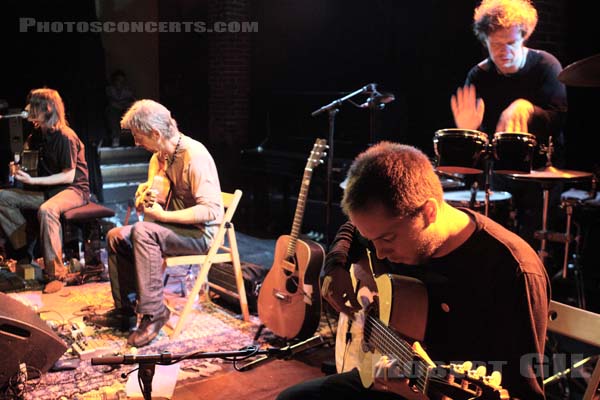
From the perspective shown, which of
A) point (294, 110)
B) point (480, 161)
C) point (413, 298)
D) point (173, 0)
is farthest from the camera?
point (173, 0)

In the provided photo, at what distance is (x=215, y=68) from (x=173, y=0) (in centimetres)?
188

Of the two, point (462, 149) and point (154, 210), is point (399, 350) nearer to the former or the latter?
point (462, 149)

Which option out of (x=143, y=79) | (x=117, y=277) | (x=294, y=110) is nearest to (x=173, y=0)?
(x=143, y=79)

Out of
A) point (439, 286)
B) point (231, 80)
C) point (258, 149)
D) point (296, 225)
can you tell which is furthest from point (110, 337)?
point (231, 80)

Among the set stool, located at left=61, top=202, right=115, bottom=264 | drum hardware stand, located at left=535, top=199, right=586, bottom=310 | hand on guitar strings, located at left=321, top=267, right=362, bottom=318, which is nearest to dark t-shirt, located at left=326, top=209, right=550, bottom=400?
hand on guitar strings, located at left=321, top=267, right=362, bottom=318

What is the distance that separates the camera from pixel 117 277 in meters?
3.65

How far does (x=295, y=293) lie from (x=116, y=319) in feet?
4.12

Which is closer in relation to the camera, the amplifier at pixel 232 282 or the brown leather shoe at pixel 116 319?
the brown leather shoe at pixel 116 319

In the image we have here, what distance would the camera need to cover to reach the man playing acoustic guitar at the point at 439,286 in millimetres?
1452

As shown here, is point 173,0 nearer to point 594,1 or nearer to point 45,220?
point 45,220

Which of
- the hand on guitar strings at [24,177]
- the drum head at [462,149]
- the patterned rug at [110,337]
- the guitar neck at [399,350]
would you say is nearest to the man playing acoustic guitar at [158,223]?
the patterned rug at [110,337]

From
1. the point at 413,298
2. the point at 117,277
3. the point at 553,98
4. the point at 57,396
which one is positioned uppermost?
the point at 553,98

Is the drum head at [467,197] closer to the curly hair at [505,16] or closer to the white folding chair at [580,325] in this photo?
the curly hair at [505,16]

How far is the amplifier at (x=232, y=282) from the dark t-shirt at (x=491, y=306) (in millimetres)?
2191
